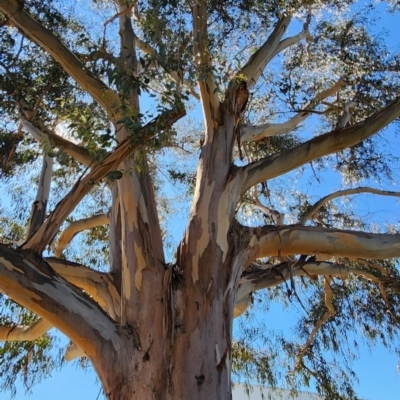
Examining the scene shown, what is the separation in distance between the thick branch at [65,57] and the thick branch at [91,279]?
0.87 m

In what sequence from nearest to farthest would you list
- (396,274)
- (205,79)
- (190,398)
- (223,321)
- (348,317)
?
(190,398)
(223,321)
(205,79)
(396,274)
(348,317)

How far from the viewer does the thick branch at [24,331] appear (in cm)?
323

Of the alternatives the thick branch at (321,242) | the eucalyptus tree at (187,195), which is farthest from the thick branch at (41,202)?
the thick branch at (321,242)

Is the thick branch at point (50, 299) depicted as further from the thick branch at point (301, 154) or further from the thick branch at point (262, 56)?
the thick branch at point (262, 56)

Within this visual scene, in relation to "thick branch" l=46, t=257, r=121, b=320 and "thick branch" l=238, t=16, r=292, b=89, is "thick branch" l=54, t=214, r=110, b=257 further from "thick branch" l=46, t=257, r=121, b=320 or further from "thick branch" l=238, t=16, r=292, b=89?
"thick branch" l=238, t=16, r=292, b=89

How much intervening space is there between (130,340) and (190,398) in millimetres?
346

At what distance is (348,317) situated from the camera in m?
5.02

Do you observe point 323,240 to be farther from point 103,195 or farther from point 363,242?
point 103,195

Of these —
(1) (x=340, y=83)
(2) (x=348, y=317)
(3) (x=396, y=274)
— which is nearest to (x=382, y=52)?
(1) (x=340, y=83)

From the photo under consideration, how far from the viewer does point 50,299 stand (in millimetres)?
2084

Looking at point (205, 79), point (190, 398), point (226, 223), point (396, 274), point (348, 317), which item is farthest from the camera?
point (348, 317)

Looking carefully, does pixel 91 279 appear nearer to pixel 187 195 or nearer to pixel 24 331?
pixel 24 331

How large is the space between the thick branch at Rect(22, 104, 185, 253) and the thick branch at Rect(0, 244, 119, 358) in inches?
3.7

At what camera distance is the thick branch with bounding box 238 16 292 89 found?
3.80 m
